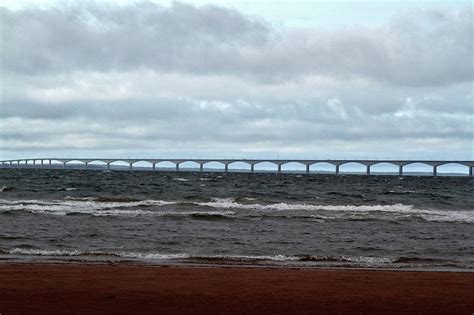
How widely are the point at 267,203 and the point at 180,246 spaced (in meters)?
18.9

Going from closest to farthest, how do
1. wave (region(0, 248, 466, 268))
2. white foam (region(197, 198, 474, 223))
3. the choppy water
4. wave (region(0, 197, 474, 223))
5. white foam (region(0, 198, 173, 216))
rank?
wave (region(0, 248, 466, 268)) < the choppy water < white foam (region(0, 198, 173, 216)) < wave (region(0, 197, 474, 223)) < white foam (region(197, 198, 474, 223))

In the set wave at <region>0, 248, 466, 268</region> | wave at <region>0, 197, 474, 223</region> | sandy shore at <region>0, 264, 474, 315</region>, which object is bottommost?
wave at <region>0, 248, 466, 268</region>

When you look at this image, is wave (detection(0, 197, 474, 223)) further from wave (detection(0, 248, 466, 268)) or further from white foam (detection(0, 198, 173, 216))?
wave (detection(0, 248, 466, 268))

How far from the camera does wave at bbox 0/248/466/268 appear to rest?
14.8 metres

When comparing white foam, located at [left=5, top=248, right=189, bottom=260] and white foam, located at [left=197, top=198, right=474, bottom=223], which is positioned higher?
white foam, located at [left=197, top=198, right=474, bottom=223]

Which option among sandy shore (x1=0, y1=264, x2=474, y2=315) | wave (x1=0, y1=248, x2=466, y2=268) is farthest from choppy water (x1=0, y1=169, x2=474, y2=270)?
sandy shore (x1=0, y1=264, x2=474, y2=315)

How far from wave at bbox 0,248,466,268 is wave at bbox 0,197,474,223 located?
34.1 ft

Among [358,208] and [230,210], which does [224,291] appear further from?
[358,208]

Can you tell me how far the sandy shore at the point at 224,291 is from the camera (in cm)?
833

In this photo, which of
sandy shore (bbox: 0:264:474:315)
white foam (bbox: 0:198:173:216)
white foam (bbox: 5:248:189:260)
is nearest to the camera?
sandy shore (bbox: 0:264:474:315)

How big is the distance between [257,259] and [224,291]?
19.0ft

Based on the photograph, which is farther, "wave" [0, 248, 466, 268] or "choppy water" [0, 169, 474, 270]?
"choppy water" [0, 169, 474, 270]

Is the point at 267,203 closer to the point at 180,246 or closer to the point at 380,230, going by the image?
the point at 380,230

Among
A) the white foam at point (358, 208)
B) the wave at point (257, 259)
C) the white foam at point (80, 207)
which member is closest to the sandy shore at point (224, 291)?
the wave at point (257, 259)
